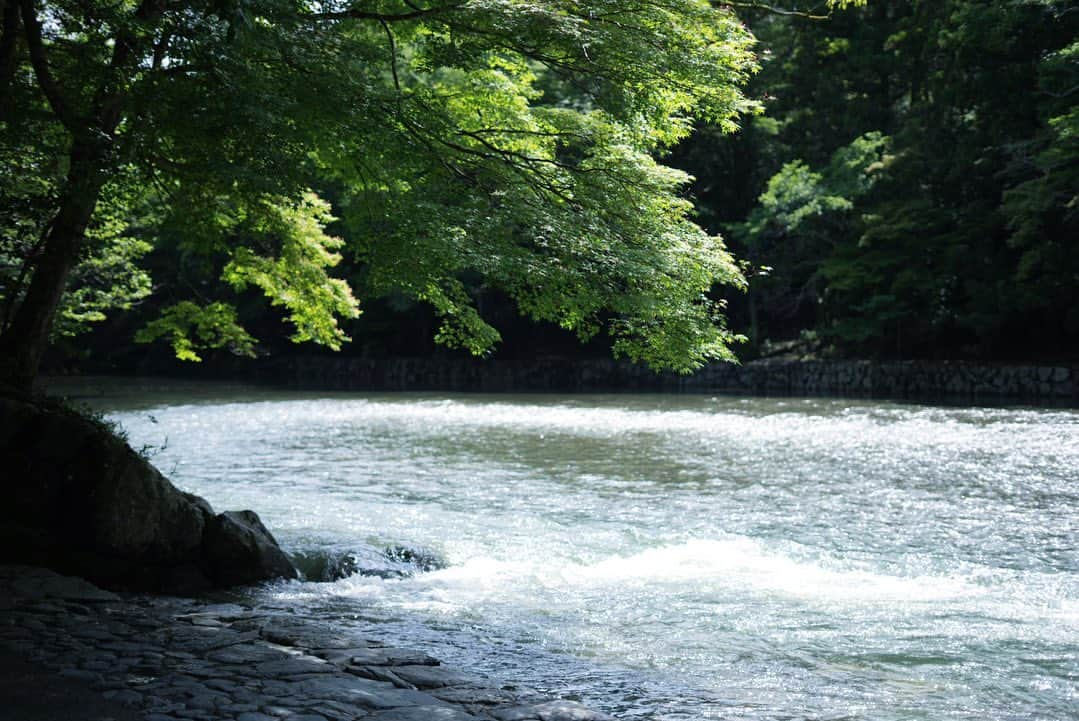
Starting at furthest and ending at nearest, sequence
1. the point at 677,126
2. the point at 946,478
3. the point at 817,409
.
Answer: the point at 817,409 < the point at 946,478 < the point at 677,126

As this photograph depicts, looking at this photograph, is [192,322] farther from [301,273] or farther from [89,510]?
[89,510]

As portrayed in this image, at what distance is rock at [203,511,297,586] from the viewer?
7652 millimetres

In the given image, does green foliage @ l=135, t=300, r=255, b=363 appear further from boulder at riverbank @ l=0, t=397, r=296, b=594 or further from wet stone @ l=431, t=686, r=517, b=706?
wet stone @ l=431, t=686, r=517, b=706

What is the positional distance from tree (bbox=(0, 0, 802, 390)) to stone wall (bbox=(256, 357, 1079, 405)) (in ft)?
62.9

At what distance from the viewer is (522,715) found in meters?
4.60

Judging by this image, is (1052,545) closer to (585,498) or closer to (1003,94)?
(585,498)

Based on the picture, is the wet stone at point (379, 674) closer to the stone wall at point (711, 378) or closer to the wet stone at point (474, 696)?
the wet stone at point (474, 696)

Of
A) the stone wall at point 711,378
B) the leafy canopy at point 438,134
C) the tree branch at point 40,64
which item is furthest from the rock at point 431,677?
the stone wall at point 711,378

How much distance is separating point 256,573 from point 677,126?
5.22 m

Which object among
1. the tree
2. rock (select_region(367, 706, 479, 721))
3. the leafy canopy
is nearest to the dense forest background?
the tree

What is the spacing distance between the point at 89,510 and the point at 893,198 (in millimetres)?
26362

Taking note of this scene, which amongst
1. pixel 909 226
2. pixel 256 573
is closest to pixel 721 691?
pixel 256 573

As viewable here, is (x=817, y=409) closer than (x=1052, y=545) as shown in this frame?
No

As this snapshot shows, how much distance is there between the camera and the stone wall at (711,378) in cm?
2608
